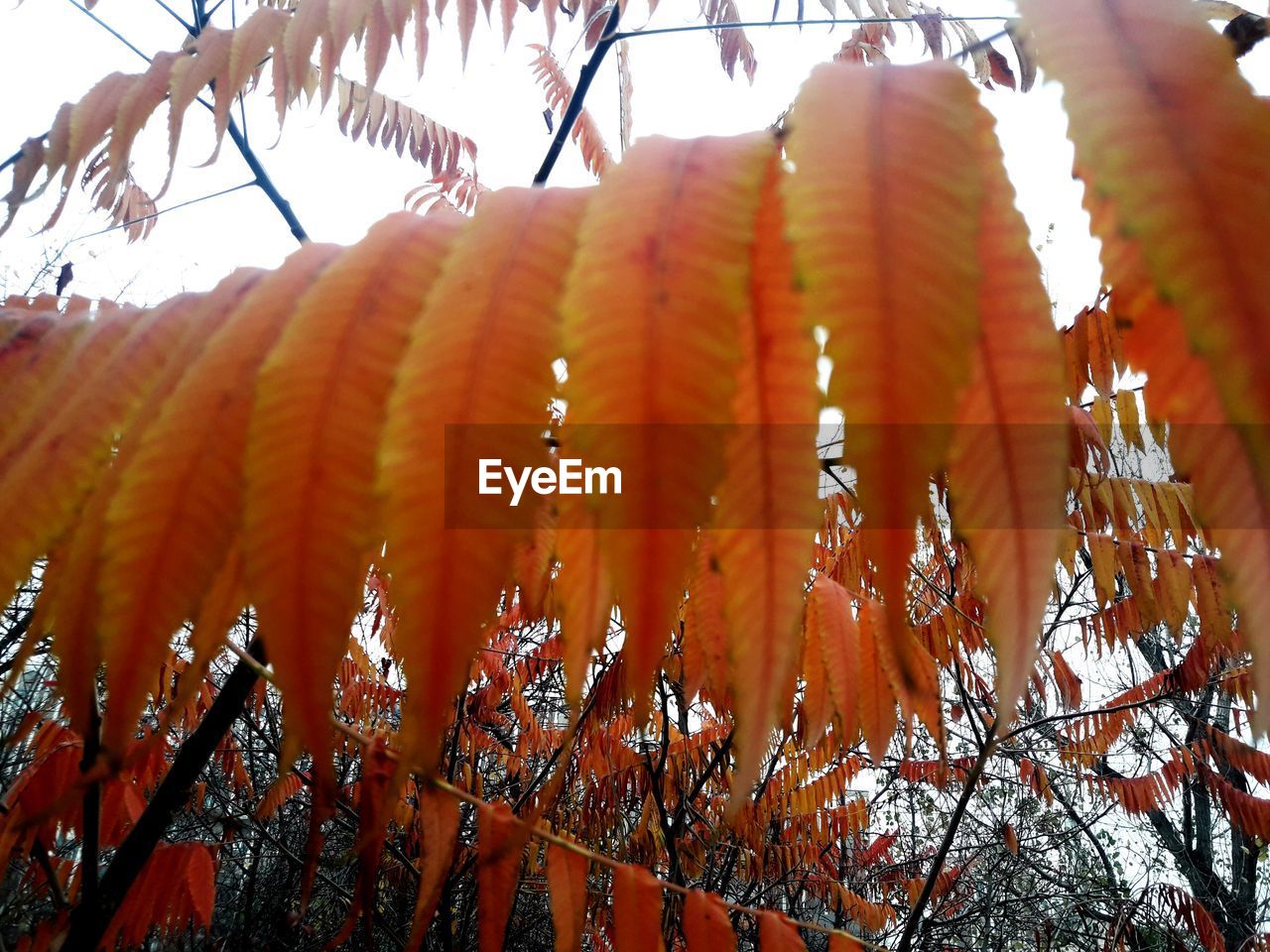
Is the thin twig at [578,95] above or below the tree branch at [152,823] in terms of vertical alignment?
above

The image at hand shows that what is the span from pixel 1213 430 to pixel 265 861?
4746 millimetres

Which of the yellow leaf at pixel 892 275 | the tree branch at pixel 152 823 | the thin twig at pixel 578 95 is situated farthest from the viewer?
the thin twig at pixel 578 95

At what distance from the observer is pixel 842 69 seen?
0.97 feet

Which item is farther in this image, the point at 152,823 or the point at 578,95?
the point at 578,95

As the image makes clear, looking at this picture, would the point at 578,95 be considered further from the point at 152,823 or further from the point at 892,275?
the point at 152,823

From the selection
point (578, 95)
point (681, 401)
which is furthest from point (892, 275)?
point (578, 95)

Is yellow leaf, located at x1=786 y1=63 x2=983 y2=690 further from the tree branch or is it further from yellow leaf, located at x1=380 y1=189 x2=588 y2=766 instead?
the tree branch

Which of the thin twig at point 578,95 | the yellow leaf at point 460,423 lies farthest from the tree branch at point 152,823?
the thin twig at point 578,95

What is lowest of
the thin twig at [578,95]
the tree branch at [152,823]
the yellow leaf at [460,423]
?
the tree branch at [152,823]

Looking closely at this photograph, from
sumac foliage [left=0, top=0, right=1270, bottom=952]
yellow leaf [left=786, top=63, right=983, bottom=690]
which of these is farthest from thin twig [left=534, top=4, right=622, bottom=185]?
yellow leaf [left=786, top=63, right=983, bottom=690]

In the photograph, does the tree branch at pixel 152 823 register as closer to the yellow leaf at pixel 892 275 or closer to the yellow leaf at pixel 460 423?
the yellow leaf at pixel 460 423

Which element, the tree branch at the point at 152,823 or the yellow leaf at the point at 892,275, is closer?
the yellow leaf at the point at 892,275

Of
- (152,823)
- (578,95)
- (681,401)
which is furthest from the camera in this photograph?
(578,95)

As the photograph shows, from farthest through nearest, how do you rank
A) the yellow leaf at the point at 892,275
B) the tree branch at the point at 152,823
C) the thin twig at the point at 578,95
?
the thin twig at the point at 578,95 → the tree branch at the point at 152,823 → the yellow leaf at the point at 892,275
